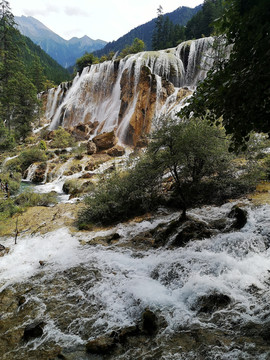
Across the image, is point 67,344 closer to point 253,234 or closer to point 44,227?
point 253,234

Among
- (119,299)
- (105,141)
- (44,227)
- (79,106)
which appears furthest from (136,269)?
(79,106)

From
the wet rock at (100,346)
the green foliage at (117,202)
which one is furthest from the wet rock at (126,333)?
the green foliage at (117,202)

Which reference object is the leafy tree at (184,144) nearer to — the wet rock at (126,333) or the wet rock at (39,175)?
the wet rock at (126,333)

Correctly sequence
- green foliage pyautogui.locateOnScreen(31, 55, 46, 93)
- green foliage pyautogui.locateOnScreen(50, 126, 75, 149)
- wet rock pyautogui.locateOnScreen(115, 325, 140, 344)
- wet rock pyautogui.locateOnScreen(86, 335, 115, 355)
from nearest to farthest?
wet rock pyautogui.locateOnScreen(86, 335, 115, 355) → wet rock pyautogui.locateOnScreen(115, 325, 140, 344) → green foliage pyautogui.locateOnScreen(50, 126, 75, 149) → green foliage pyautogui.locateOnScreen(31, 55, 46, 93)

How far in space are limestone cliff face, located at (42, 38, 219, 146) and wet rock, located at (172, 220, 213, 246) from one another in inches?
731

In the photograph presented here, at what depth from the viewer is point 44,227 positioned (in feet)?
36.8

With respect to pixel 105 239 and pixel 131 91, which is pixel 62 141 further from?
pixel 105 239

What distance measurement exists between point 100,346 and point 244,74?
4.86 m

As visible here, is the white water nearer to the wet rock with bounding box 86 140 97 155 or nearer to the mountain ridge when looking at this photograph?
the wet rock with bounding box 86 140 97 155

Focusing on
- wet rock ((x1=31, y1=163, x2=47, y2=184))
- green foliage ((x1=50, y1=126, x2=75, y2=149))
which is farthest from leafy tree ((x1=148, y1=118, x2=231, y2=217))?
green foliage ((x1=50, y1=126, x2=75, y2=149))

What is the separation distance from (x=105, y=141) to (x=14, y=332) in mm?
23164

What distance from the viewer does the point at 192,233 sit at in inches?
299

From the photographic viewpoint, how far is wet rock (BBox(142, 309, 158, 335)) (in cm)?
407

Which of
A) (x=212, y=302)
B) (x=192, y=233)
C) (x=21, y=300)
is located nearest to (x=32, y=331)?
(x=21, y=300)
